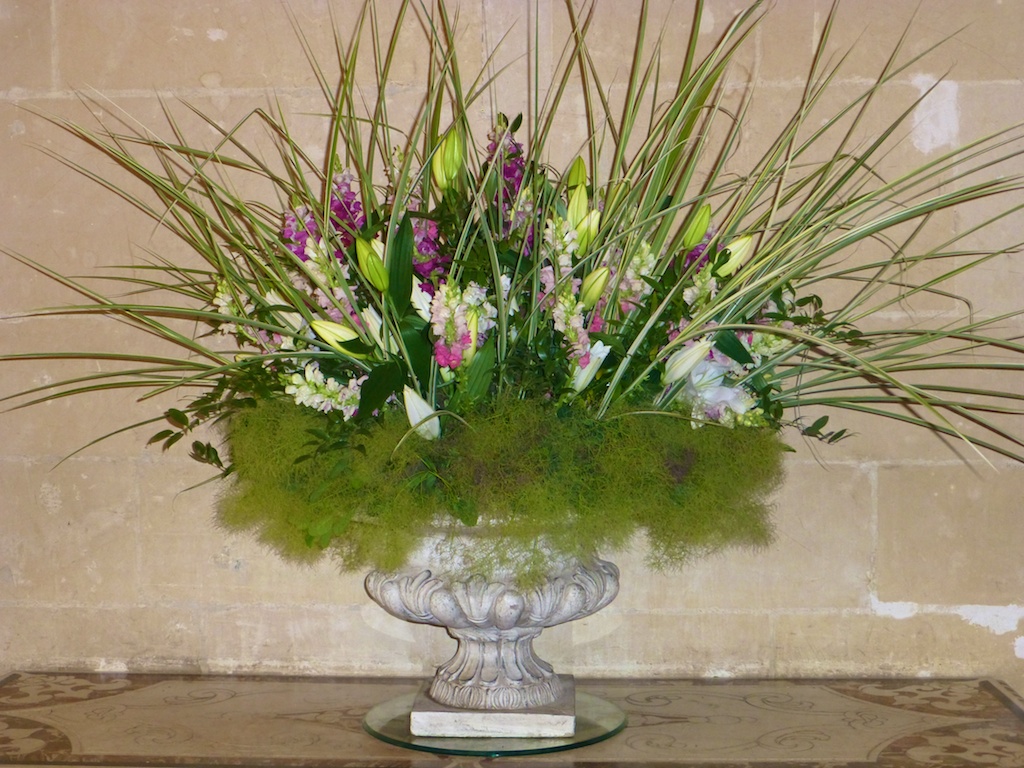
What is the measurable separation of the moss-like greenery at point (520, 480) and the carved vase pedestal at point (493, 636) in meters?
0.04

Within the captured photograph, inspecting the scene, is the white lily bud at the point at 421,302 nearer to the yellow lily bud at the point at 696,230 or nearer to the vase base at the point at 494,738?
the yellow lily bud at the point at 696,230

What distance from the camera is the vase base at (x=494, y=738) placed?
1109 millimetres

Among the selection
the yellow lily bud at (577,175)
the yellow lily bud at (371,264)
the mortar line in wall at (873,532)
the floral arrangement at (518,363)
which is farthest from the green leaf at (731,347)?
the mortar line in wall at (873,532)

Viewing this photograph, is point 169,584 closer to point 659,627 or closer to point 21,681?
point 21,681

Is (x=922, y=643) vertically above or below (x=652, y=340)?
below

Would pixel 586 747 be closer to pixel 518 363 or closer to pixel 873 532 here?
pixel 518 363

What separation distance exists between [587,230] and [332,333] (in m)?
0.30

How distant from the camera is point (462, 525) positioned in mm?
1063

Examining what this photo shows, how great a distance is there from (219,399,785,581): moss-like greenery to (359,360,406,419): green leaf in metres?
0.05

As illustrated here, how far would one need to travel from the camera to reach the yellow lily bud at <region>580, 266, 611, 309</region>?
103cm

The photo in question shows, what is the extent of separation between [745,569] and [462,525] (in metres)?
0.64

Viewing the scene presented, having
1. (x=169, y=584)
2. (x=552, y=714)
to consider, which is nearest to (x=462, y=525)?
(x=552, y=714)

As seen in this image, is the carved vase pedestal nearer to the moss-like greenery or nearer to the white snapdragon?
the moss-like greenery

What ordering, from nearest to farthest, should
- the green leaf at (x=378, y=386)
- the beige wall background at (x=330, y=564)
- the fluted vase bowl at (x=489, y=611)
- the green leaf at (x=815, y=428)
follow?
the green leaf at (x=378, y=386) < the fluted vase bowl at (x=489, y=611) < the green leaf at (x=815, y=428) < the beige wall background at (x=330, y=564)
